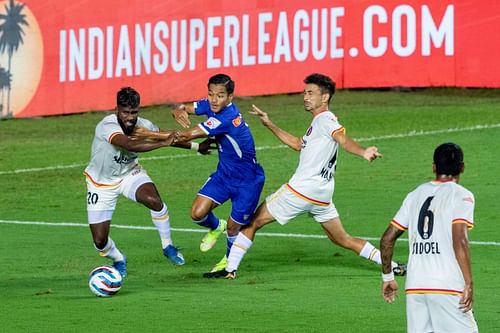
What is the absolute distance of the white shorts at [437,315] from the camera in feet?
31.9

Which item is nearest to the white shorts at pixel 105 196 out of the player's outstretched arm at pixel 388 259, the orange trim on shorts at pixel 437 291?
the player's outstretched arm at pixel 388 259

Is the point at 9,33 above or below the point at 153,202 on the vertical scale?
above

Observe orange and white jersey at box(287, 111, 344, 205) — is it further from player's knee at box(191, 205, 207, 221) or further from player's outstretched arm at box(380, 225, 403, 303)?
player's outstretched arm at box(380, 225, 403, 303)

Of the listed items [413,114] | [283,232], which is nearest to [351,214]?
[283,232]

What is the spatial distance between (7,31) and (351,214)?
9.80 metres

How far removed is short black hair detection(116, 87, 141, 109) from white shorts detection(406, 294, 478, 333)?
5625 millimetres

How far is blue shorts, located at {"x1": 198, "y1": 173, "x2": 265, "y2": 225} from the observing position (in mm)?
15234

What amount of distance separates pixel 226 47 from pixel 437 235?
780 inches

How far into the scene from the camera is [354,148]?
45.3 ft

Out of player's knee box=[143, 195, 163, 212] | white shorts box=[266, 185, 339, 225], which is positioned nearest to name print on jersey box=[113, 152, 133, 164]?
player's knee box=[143, 195, 163, 212]

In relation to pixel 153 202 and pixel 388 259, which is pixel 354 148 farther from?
pixel 388 259

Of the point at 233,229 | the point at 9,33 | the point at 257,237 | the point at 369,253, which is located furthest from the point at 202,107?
the point at 9,33

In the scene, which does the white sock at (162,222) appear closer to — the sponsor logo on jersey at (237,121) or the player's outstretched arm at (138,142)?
the player's outstretched arm at (138,142)

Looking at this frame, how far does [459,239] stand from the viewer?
9.77 m
